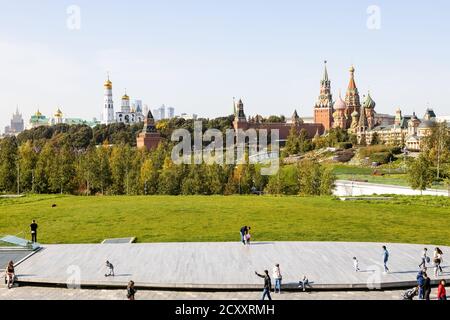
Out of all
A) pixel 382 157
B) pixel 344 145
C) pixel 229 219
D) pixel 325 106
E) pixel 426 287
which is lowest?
pixel 229 219

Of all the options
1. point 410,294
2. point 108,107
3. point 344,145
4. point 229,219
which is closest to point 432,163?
point 344,145

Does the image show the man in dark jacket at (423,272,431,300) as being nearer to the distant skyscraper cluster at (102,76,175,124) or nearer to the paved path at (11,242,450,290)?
the paved path at (11,242,450,290)

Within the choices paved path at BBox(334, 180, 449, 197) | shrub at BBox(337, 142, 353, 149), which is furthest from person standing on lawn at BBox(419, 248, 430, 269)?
shrub at BBox(337, 142, 353, 149)

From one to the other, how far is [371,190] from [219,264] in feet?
111

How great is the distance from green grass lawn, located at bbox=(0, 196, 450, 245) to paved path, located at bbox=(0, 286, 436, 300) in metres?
6.85

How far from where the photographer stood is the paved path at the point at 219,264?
1451 cm

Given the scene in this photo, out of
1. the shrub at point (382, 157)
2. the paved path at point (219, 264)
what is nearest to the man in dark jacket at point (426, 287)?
the paved path at point (219, 264)

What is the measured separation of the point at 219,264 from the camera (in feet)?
54.7

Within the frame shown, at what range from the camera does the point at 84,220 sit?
25.7 metres

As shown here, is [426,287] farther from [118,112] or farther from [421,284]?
[118,112]

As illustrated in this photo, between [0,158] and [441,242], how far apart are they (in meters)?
43.8

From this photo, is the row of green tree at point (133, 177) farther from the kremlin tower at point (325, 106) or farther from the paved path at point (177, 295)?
the kremlin tower at point (325, 106)
